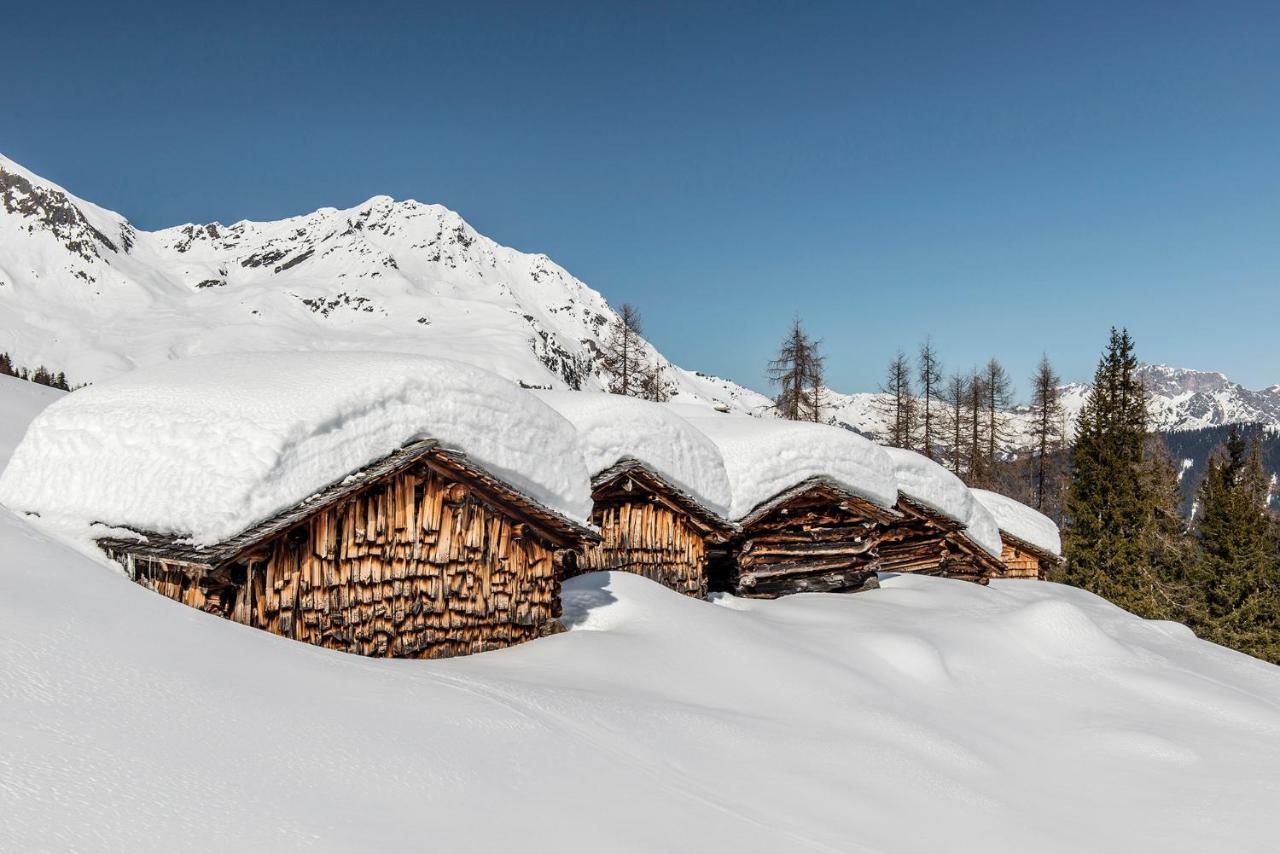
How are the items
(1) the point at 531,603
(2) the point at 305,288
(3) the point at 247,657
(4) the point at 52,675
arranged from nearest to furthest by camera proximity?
(4) the point at 52,675, (3) the point at 247,657, (1) the point at 531,603, (2) the point at 305,288

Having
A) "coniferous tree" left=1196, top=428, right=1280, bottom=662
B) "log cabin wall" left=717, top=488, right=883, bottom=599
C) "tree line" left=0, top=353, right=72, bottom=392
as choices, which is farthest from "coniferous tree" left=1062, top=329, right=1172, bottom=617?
"tree line" left=0, top=353, right=72, bottom=392

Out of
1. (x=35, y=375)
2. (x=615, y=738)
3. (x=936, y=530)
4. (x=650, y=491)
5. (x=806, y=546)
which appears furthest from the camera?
(x=35, y=375)

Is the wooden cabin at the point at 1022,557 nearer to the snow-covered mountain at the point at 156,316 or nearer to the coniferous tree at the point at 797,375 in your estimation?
the coniferous tree at the point at 797,375

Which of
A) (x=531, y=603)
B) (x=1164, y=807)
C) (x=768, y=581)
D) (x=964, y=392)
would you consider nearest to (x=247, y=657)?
(x=531, y=603)

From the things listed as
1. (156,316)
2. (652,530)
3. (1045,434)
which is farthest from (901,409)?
(156,316)

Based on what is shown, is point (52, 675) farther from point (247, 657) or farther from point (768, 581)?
point (768, 581)

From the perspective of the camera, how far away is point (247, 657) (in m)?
5.97

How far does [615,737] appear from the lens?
21.6ft

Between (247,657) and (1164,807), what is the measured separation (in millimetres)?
8225

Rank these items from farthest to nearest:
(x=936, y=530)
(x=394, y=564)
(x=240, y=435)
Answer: (x=936, y=530) → (x=394, y=564) → (x=240, y=435)

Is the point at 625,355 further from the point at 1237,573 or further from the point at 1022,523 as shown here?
the point at 1237,573

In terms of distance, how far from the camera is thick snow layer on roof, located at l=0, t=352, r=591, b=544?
8.05m

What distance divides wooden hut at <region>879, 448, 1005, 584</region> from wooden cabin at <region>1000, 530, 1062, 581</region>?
16.0 feet

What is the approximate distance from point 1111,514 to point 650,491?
2685cm
